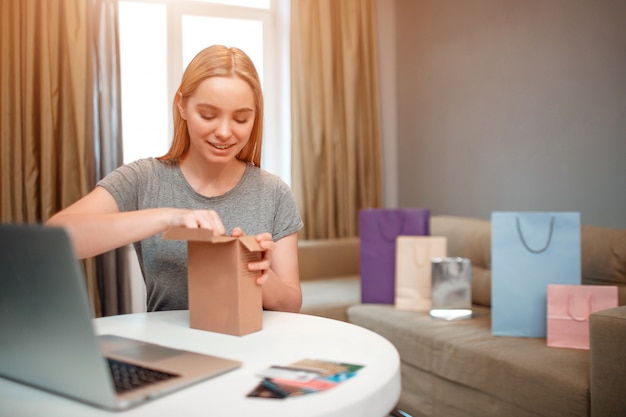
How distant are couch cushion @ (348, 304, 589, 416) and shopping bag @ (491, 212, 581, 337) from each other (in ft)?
0.27

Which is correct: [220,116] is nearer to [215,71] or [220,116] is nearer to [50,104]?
[215,71]

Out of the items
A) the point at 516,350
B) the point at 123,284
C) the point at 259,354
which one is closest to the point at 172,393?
the point at 259,354

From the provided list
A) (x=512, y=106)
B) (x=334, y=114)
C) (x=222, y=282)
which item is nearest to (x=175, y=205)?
(x=222, y=282)

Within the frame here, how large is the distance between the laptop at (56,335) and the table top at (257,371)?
0.02m

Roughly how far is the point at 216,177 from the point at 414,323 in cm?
135

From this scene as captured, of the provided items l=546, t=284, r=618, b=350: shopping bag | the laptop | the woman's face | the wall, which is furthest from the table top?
the wall

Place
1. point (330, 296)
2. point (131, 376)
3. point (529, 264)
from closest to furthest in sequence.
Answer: point (131, 376) → point (529, 264) → point (330, 296)

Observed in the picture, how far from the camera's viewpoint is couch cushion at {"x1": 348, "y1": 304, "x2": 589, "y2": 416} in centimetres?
192

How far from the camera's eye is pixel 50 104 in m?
3.44

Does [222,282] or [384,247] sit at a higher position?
[222,282]

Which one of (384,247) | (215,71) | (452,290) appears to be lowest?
(452,290)

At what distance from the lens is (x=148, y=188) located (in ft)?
5.23

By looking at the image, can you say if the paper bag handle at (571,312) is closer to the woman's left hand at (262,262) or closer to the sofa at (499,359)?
the sofa at (499,359)

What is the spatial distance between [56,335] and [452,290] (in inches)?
84.9
